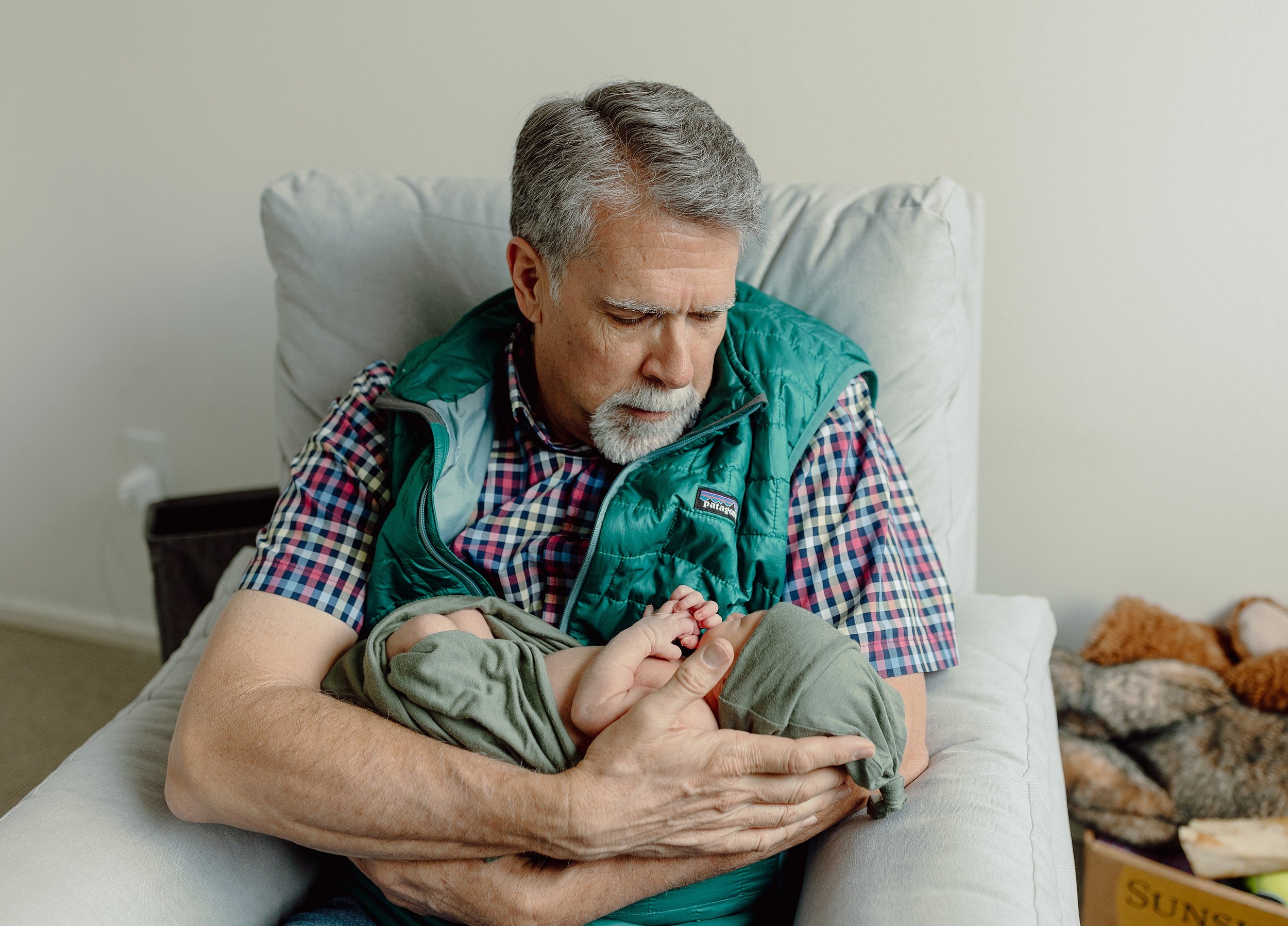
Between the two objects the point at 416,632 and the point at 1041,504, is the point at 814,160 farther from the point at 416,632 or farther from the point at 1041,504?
the point at 416,632

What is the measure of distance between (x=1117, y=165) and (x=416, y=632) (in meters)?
1.27

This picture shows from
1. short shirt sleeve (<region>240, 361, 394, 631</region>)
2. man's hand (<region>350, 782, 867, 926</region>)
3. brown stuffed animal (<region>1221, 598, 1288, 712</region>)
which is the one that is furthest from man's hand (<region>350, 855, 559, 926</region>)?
brown stuffed animal (<region>1221, 598, 1288, 712</region>)

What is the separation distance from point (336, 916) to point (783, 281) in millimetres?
1015

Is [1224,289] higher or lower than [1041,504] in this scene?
higher

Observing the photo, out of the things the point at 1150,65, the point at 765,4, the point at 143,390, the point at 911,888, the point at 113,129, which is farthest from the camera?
the point at 143,390

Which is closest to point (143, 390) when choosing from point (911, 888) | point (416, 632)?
point (416, 632)

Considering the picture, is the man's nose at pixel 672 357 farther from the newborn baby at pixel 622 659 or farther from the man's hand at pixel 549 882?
the man's hand at pixel 549 882

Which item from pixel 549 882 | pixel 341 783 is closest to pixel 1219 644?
pixel 549 882

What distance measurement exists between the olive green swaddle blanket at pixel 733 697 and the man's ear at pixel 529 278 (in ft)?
1.46

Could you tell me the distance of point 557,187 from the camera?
A: 3.62 ft

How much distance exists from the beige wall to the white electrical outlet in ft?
0.27

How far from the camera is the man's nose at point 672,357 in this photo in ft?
3.68

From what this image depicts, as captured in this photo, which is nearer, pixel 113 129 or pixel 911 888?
pixel 911 888

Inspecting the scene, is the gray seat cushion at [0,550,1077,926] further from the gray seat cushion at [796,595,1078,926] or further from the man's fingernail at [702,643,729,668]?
the man's fingernail at [702,643,729,668]
